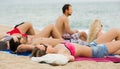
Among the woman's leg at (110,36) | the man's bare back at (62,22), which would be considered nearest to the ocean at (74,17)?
the man's bare back at (62,22)

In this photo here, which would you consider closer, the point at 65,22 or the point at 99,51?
the point at 99,51

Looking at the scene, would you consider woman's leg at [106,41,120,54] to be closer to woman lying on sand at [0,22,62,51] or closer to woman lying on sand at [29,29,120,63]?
woman lying on sand at [29,29,120,63]

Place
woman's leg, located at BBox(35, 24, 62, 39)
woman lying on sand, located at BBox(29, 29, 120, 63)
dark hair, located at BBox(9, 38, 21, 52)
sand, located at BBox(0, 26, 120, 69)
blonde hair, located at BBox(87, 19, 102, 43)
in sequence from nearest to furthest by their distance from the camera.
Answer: sand, located at BBox(0, 26, 120, 69), woman lying on sand, located at BBox(29, 29, 120, 63), dark hair, located at BBox(9, 38, 21, 52), woman's leg, located at BBox(35, 24, 62, 39), blonde hair, located at BBox(87, 19, 102, 43)

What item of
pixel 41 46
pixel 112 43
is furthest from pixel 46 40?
pixel 112 43

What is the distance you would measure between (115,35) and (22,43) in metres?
1.60

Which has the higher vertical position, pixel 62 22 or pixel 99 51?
pixel 62 22

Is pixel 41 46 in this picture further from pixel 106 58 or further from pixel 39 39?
pixel 106 58

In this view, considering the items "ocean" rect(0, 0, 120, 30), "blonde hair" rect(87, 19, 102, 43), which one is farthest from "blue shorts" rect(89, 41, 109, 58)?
"ocean" rect(0, 0, 120, 30)

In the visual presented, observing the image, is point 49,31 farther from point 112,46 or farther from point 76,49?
point 112,46

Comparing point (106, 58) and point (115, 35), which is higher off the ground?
point (115, 35)

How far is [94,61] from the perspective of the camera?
521 cm

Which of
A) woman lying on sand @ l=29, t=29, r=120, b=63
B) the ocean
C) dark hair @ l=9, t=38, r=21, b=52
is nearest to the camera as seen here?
woman lying on sand @ l=29, t=29, r=120, b=63

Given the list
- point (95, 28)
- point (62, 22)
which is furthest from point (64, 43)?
point (62, 22)

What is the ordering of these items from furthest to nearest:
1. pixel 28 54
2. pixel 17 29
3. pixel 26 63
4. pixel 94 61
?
1. pixel 17 29
2. pixel 28 54
3. pixel 94 61
4. pixel 26 63
